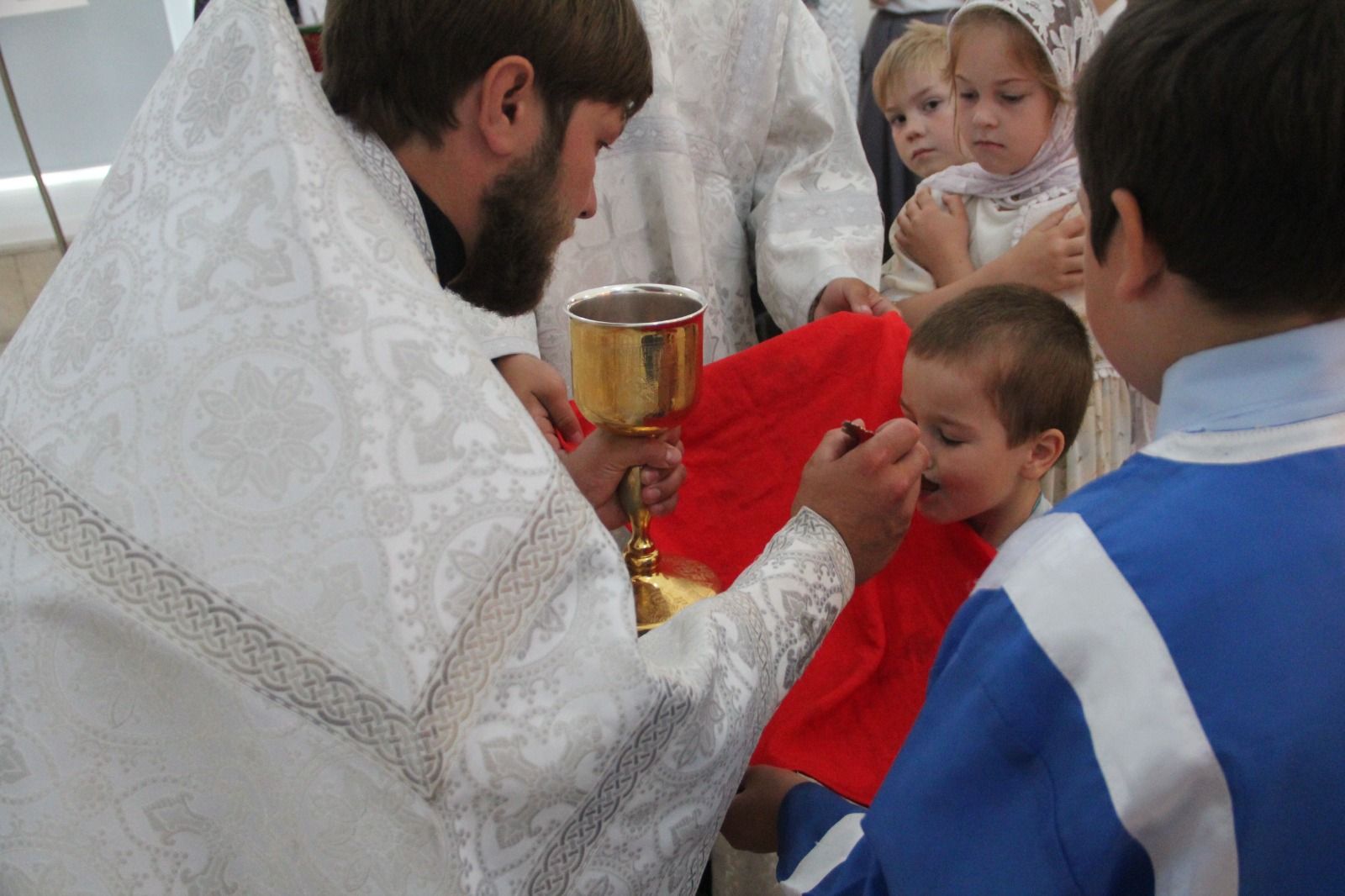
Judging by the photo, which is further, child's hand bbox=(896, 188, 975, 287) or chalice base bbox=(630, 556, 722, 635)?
child's hand bbox=(896, 188, 975, 287)

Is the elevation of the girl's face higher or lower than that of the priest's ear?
lower

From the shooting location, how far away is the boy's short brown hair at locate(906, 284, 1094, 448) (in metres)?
1.46

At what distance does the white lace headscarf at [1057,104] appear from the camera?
200 centimetres

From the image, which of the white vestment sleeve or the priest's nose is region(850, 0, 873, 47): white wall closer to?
the white vestment sleeve

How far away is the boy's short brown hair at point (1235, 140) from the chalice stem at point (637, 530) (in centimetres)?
76

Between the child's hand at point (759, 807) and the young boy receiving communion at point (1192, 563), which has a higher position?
the young boy receiving communion at point (1192, 563)

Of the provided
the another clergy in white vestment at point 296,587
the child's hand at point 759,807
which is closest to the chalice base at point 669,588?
the child's hand at point 759,807

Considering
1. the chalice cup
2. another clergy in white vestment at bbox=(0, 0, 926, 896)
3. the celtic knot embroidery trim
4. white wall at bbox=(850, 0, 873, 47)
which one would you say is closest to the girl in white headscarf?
the chalice cup

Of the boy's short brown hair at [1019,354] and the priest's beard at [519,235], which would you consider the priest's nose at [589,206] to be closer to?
the priest's beard at [519,235]

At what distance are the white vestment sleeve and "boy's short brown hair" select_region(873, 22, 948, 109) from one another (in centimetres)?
84

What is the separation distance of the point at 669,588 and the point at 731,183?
1081 mm

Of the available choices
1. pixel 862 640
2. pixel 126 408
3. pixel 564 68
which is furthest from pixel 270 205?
pixel 862 640

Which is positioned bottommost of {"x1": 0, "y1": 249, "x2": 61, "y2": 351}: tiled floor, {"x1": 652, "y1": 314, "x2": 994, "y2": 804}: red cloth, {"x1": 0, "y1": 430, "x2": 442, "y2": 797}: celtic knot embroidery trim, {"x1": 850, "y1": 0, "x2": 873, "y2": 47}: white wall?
{"x1": 0, "y1": 249, "x2": 61, "y2": 351}: tiled floor

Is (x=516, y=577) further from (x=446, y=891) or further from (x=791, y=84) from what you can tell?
(x=791, y=84)
